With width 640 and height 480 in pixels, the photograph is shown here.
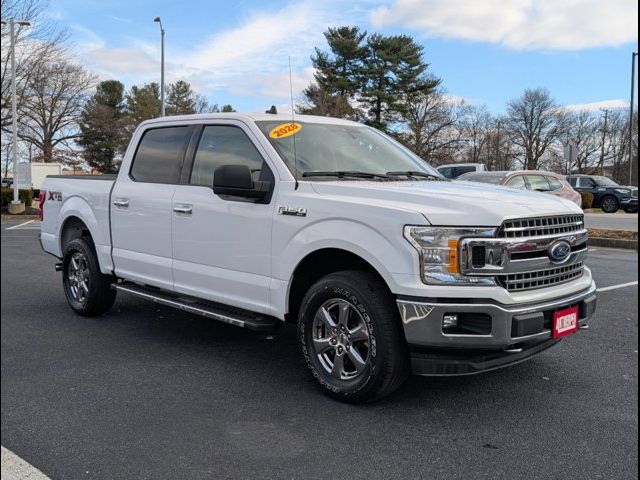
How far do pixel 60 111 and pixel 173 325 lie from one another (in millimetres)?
46086

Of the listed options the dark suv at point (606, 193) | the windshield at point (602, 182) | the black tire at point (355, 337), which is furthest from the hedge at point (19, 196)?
the windshield at point (602, 182)

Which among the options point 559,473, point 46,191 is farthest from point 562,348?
point 46,191

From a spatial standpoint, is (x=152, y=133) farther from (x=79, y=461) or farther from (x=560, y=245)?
(x=560, y=245)

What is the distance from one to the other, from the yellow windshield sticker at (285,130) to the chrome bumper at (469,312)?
1.79 m

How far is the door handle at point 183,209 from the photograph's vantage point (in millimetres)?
4695

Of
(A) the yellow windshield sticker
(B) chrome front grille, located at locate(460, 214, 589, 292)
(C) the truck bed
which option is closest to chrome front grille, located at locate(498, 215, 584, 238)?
(B) chrome front grille, located at locate(460, 214, 589, 292)

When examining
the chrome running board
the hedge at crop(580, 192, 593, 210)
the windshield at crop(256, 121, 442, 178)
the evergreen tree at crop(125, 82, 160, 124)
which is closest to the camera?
the chrome running board

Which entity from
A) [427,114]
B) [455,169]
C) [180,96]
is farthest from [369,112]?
[180,96]

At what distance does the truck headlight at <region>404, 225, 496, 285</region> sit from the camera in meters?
3.32

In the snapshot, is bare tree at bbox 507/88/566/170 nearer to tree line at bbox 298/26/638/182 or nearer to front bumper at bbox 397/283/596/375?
tree line at bbox 298/26/638/182

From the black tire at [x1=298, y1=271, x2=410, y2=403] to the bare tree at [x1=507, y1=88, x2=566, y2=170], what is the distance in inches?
566

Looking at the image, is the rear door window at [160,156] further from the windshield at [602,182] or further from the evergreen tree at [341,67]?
the windshield at [602,182]

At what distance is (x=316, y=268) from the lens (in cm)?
417

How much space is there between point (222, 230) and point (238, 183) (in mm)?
524
